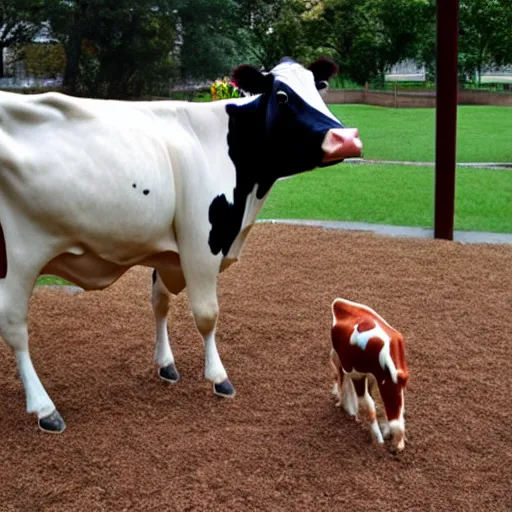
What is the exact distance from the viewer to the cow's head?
10.2ft

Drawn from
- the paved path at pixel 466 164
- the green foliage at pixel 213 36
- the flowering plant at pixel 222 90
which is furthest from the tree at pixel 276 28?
the paved path at pixel 466 164

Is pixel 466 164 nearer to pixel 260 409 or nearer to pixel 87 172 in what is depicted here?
pixel 260 409

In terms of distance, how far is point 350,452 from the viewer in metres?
3.17

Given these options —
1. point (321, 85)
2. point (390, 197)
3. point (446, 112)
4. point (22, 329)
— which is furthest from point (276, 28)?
point (22, 329)

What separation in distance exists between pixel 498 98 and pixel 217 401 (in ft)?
45.8

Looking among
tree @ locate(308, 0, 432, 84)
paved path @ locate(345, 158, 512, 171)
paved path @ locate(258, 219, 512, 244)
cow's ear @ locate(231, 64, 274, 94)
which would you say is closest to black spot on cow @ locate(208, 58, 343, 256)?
cow's ear @ locate(231, 64, 274, 94)

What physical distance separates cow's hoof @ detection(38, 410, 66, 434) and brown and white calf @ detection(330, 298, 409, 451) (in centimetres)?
131

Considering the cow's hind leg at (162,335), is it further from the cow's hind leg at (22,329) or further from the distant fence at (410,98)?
the distant fence at (410,98)

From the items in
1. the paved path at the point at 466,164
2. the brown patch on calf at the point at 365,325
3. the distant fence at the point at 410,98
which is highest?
the distant fence at the point at 410,98

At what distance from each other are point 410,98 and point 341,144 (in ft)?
45.3

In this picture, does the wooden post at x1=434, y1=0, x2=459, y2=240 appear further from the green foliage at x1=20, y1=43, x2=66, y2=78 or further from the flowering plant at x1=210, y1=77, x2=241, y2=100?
the green foliage at x1=20, y1=43, x2=66, y2=78

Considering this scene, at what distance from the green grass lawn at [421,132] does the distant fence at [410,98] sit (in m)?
0.13

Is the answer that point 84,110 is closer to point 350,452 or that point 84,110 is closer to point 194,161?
point 194,161

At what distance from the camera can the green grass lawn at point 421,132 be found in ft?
40.8
